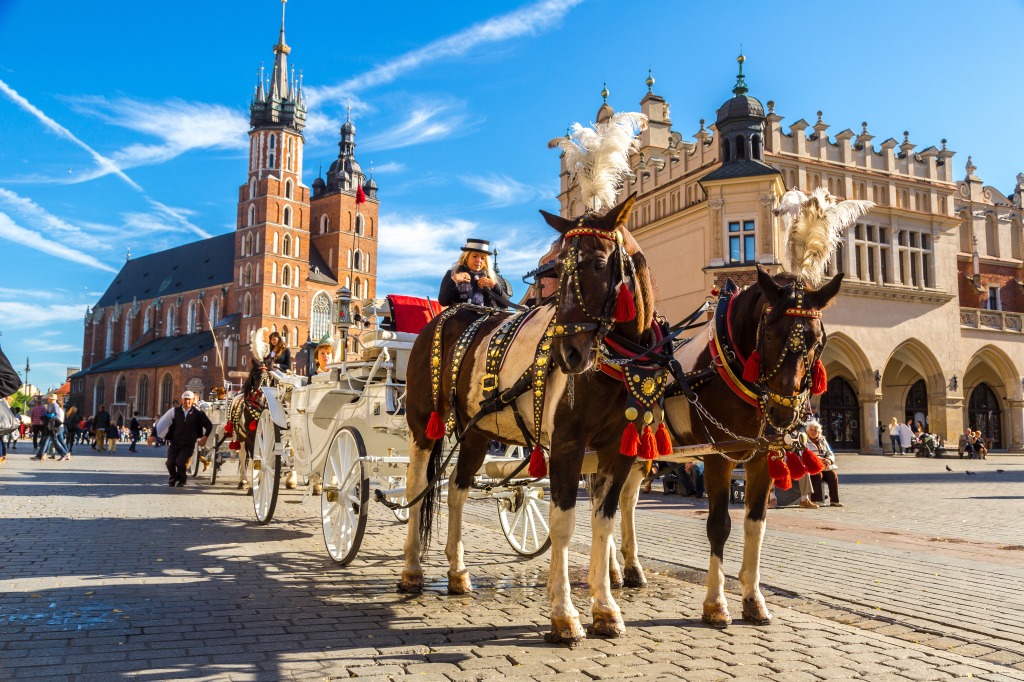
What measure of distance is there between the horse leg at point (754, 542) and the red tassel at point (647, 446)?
3.18ft

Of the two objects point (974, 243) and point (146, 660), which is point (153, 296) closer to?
point (974, 243)

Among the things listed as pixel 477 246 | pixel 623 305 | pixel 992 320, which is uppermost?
pixel 992 320

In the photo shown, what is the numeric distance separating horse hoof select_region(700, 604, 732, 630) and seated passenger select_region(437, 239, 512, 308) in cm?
301

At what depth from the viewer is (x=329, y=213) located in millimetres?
89625

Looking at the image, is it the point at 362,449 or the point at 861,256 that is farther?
the point at 861,256

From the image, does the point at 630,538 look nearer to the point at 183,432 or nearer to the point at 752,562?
the point at 752,562

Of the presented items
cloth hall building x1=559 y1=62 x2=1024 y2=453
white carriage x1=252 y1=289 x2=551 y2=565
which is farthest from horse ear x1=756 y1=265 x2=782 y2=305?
cloth hall building x1=559 y1=62 x2=1024 y2=453

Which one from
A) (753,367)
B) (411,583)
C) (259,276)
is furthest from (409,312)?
(259,276)

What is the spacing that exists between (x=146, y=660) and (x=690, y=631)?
9.76 ft

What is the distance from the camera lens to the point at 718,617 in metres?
4.79

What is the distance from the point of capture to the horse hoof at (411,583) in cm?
560

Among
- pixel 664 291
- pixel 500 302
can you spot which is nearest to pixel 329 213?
pixel 664 291

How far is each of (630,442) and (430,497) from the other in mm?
2147

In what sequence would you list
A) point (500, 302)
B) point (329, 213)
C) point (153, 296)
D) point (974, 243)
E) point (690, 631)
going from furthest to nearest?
point (153, 296), point (329, 213), point (974, 243), point (500, 302), point (690, 631)
